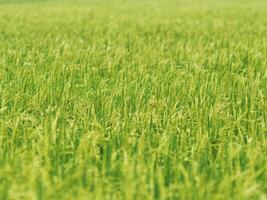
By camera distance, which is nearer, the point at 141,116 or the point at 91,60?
the point at 141,116

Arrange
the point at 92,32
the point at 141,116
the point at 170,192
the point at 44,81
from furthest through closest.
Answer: the point at 92,32
the point at 44,81
the point at 141,116
the point at 170,192

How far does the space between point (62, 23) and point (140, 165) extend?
455 inches

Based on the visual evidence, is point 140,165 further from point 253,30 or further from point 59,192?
point 253,30

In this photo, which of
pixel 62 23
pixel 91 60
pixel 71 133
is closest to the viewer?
pixel 71 133

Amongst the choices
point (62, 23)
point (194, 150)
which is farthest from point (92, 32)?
point (194, 150)

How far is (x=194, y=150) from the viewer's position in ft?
9.92

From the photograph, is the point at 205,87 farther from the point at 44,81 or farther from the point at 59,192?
the point at 59,192

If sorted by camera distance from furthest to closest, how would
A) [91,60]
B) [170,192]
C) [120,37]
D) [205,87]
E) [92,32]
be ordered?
[92,32]
[120,37]
[91,60]
[205,87]
[170,192]

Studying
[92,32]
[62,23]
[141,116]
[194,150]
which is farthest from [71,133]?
[62,23]

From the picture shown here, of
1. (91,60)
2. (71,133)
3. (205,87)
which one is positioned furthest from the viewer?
(91,60)

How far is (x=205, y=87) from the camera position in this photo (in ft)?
14.7

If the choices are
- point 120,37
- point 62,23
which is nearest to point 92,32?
point 120,37

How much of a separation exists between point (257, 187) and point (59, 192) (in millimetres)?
943

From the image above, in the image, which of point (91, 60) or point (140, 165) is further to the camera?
point (91, 60)
